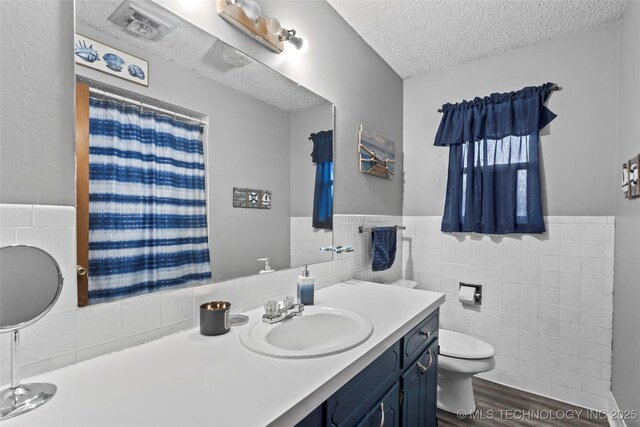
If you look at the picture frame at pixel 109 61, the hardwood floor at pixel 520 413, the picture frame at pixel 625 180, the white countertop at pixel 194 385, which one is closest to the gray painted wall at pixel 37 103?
the picture frame at pixel 109 61

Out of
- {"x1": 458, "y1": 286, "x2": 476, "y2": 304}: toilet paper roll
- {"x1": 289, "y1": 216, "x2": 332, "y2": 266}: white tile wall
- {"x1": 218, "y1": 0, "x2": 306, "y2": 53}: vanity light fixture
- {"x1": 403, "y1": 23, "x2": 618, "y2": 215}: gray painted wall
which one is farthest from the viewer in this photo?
{"x1": 458, "y1": 286, "x2": 476, "y2": 304}: toilet paper roll

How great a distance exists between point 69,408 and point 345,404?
628 mm

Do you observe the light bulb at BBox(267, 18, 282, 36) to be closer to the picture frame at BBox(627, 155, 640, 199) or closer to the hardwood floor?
the picture frame at BBox(627, 155, 640, 199)

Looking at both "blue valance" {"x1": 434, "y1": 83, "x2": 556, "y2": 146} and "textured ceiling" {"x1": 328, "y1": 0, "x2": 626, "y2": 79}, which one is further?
"blue valance" {"x1": 434, "y1": 83, "x2": 556, "y2": 146}

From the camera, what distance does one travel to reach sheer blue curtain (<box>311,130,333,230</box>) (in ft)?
5.64

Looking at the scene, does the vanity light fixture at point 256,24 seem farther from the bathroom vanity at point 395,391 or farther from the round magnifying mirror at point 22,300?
the bathroom vanity at point 395,391

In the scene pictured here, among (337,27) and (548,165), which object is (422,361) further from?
(337,27)

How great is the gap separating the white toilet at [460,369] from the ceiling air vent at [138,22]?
6.88 ft

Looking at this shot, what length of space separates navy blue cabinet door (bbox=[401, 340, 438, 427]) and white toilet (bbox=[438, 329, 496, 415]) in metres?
0.36

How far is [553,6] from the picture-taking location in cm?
186

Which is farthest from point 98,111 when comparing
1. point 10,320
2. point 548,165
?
point 548,165

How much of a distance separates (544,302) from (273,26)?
96.3 inches

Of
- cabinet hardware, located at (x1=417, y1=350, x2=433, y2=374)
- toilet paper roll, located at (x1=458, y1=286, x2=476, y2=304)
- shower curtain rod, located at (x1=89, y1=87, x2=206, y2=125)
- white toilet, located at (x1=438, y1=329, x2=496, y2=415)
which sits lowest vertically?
white toilet, located at (x1=438, y1=329, x2=496, y2=415)

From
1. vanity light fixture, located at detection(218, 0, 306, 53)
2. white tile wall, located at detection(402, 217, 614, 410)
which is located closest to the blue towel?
white tile wall, located at detection(402, 217, 614, 410)
